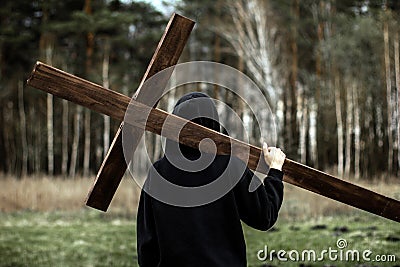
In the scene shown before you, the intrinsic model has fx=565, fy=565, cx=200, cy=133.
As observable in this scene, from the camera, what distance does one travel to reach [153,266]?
2.35m

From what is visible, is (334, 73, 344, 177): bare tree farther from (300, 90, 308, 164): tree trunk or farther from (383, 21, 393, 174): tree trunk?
(383, 21, 393, 174): tree trunk

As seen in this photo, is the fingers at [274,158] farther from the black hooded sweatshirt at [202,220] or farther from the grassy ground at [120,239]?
the grassy ground at [120,239]

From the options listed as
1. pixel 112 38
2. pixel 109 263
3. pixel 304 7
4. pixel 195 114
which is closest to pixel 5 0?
pixel 112 38

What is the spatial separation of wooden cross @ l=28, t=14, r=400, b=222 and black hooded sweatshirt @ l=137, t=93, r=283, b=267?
11cm

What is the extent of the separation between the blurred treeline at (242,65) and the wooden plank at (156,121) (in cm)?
1155

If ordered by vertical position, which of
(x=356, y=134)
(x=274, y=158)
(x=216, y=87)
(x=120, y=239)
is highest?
(x=216, y=87)

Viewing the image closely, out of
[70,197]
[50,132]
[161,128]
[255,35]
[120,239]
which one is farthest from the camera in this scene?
[255,35]

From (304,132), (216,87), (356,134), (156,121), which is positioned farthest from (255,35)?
(156,121)

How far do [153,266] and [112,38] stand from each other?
16582 mm

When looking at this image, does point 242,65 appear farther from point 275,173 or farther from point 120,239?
point 275,173

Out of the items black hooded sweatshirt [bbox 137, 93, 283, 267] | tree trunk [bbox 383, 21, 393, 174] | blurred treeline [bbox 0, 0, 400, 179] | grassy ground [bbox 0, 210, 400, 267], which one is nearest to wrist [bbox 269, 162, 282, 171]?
black hooded sweatshirt [bbox 137, 93, 283, 267]

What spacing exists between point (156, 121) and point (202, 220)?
Result: 464mm

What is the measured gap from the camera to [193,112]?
2.39 m

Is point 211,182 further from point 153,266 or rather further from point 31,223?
point 31,223
